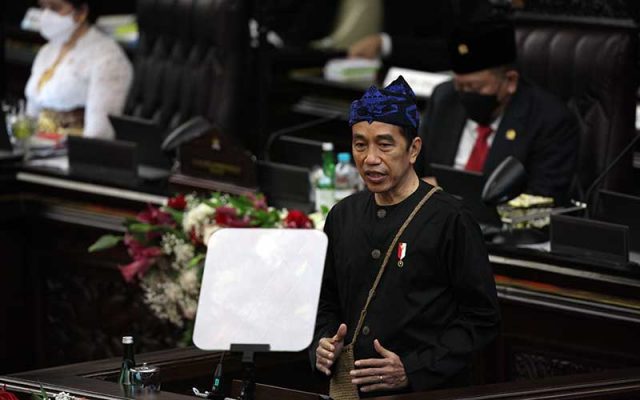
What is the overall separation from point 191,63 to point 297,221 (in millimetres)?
2172

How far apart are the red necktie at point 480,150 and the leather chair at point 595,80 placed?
33 centimetres

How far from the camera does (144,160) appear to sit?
19.6 feet

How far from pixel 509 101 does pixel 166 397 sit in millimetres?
2357

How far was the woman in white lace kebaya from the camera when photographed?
670 centimetres

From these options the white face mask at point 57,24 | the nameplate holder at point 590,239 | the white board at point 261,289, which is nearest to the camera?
the white board at point 261,289

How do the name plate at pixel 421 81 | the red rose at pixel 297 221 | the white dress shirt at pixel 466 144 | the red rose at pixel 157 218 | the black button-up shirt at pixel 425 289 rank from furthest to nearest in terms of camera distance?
1. the name plate at pixel 421 81
2. the white dress shirt at pixel 466 144
3. the red rose at pixel 157 218
4. the red rose at pixel 297 221
5. the black button-up shirt at pixel 425 289

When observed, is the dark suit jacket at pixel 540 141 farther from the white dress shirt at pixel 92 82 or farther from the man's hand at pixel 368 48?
the man's hand at pixel 368 48

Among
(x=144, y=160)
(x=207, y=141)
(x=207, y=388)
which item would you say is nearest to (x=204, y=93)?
(x=144, y=160)

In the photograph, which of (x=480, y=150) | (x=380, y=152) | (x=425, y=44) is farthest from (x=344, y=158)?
(x=425, y=44)

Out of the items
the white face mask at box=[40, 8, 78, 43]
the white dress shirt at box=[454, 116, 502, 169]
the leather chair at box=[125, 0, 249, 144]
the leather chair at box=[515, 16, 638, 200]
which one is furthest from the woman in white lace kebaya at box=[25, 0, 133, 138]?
the leather chair at box=[515, 16, 638, 200]

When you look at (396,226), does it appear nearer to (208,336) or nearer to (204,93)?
(208,336)

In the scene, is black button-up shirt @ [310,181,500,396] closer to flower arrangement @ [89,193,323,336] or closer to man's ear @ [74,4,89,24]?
flower arrangement @ [89,193,323,336]

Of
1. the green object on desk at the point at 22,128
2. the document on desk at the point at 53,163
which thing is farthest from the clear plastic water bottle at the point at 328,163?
the green object on desk at the point at 22,128

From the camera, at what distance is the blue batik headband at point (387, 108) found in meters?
3.27
